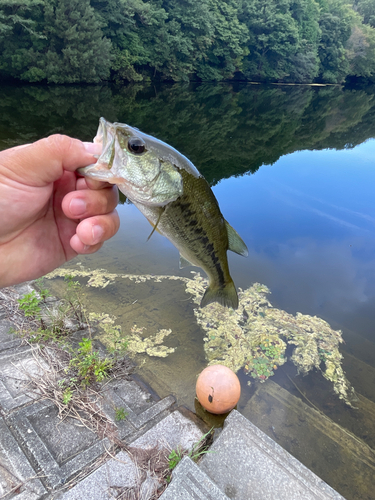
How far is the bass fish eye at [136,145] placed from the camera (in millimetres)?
1744

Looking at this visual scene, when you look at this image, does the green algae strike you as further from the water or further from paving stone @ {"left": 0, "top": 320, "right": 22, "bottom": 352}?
paving stone @ {"left": 0, "top": 320, "right": 22, "bottom": 352}

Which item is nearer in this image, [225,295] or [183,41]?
[225,295]

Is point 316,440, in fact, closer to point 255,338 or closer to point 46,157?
point 255,338

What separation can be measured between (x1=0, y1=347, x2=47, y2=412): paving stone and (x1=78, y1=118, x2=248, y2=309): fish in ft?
7.53

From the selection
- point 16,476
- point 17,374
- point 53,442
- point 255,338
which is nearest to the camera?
point 16,476

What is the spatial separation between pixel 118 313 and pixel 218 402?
2356 millimetres

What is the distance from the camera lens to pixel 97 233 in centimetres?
206

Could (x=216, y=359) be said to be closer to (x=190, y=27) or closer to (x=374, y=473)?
(x=374, y=473)

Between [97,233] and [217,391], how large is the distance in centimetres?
247

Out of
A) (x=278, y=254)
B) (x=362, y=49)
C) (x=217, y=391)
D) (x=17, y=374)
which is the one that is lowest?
(x=17, y=374)

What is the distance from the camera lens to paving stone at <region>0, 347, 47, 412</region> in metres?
2.94

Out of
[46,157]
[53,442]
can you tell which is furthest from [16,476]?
[46,157]

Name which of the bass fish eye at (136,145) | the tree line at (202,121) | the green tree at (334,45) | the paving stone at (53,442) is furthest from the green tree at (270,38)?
the paving stone at (53,442)

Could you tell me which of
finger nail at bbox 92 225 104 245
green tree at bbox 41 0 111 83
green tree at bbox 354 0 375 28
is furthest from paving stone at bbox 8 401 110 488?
green tree at bbox 354 0 375 28
